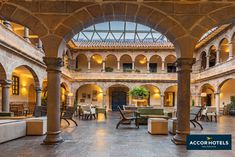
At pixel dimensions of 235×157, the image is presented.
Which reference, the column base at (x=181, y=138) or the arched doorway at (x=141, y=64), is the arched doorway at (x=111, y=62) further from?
the column base at (x=181, y=138)

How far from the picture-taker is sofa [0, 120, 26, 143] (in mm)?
5711

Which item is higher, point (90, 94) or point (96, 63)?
point (96, 63)

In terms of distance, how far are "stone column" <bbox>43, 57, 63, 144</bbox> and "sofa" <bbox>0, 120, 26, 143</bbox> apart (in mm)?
1303

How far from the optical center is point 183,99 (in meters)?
5.51

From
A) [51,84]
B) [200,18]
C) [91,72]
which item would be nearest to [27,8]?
[51,84]

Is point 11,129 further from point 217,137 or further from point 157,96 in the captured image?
point 157,96

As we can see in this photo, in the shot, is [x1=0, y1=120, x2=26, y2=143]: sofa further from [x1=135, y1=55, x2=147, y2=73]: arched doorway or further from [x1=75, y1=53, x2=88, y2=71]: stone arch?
[x1=135, y1=55, x2=147, y2=73]: arched doorway

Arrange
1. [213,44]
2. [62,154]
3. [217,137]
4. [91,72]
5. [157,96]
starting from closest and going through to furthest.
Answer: [217,137], [62,154], [213,44], [91,72], [157,96]

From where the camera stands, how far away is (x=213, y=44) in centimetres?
1717

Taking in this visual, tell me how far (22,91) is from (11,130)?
10.5 meters

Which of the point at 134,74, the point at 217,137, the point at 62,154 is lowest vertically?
the point at 62,154

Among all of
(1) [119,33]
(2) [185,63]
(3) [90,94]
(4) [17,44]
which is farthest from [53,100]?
(3) [90,94]

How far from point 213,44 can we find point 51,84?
50.5 ft

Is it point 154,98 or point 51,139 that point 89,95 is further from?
point 51,139
